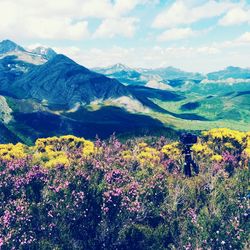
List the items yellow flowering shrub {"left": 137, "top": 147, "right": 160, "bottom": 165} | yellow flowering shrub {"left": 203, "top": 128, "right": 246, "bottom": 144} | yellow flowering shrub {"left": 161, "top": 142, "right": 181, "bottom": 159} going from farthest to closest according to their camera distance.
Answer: yellow flowering shrub {"left": 203, "top": 128, "right": 246, "bottom": 144} < yellow flowering shrub {"left": 161, "top": 142, "right": 181, "bottom": 159} < yellow flowering shrub {"left": 137, "top": 147, "right": 160, "bottom": 165}

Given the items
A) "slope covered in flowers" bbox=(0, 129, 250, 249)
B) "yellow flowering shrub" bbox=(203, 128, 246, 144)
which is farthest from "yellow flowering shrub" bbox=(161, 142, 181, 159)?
"slope covered in flowers" bbox=(0, 129, 250, 249)

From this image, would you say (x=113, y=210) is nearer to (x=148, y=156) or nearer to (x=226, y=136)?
(x=148, y=156)

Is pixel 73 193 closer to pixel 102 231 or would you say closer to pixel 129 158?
pixel 102 231

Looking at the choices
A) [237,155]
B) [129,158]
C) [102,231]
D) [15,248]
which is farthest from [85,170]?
[237,155]

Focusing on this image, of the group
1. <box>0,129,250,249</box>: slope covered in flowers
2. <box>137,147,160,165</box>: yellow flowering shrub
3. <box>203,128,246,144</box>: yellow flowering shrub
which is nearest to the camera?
<box>0,129,250,249</box>: slope covered in flowers

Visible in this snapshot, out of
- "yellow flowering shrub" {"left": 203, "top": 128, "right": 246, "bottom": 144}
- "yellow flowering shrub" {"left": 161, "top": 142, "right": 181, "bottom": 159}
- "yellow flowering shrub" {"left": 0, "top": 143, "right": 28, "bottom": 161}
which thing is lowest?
"yellow flowering shrub" {"left": 0, "top": 143, "right": 28, "bottom": 161}

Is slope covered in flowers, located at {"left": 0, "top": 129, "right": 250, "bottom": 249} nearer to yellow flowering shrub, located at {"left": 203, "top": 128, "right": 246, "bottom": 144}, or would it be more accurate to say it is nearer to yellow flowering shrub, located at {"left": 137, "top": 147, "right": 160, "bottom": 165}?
yellow flowering shrub, located at {"left": 137, "top": 147, "right": 160, "bottom": 165}

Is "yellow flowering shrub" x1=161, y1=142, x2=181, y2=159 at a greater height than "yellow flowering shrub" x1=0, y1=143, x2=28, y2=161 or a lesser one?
greater

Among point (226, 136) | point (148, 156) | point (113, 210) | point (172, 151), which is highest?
point (226, 136)

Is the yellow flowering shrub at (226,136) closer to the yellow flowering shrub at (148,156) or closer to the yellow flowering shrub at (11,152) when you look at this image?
the yellow flowering shrub at (148,156)

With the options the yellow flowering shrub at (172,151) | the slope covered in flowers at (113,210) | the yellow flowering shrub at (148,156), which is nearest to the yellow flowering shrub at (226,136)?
the yellow flowering shrub at (172,151)

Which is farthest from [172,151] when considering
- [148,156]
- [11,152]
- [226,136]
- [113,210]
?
[113,210]

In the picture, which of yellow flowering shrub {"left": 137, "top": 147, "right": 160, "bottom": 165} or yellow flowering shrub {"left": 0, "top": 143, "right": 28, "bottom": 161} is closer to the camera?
yellow flowering shrub {"left": 137, "top": 147, "right": 160, "bottom": 165}

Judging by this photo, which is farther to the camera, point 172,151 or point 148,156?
point 172,151
